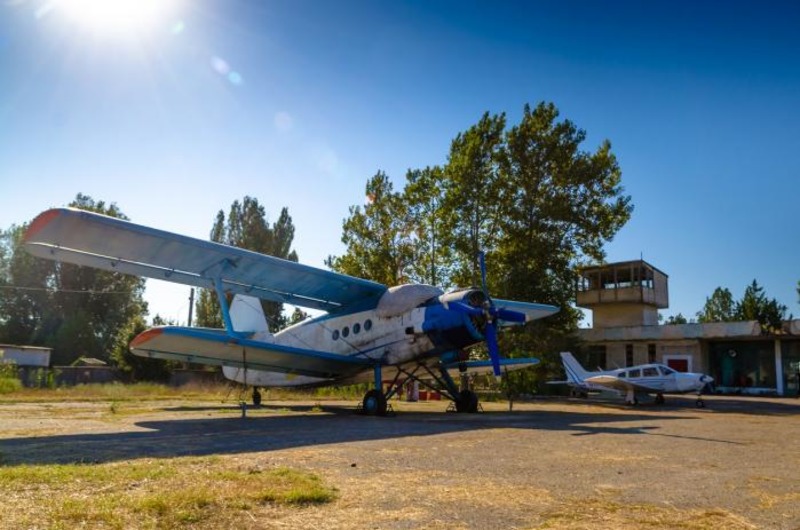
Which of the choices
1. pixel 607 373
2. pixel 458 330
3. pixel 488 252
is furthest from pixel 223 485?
pixel 488 252

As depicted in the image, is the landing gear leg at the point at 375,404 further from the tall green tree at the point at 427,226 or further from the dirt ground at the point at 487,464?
the tall green tree at the point at 427,226

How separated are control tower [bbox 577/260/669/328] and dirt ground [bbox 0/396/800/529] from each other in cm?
3344

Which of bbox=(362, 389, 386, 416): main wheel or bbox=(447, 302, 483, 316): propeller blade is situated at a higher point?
bbox=(447, 302, 483, 316): propeller blade

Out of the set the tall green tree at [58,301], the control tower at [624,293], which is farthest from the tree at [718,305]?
the tall green tree at [58,301]

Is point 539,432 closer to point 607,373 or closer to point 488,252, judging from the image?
point 607,373

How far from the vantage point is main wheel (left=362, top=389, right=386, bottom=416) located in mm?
15039

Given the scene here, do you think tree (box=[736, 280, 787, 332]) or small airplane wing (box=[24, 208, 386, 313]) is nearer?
small airplane wing (box=[24, 208, 386, 313])

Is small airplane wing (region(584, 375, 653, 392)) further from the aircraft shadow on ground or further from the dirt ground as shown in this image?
the dirt ground

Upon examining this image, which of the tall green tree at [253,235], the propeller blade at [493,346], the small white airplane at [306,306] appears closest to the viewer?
the small white airplane at [306,306]

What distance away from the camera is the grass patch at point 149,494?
12.3 feet

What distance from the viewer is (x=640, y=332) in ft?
135

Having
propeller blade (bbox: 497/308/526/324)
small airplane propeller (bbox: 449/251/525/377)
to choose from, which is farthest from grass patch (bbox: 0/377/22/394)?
propeller blade (bbox: 497/308/526/324)

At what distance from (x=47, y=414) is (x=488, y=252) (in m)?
27.9

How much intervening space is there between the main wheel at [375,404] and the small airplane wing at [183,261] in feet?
10.3
